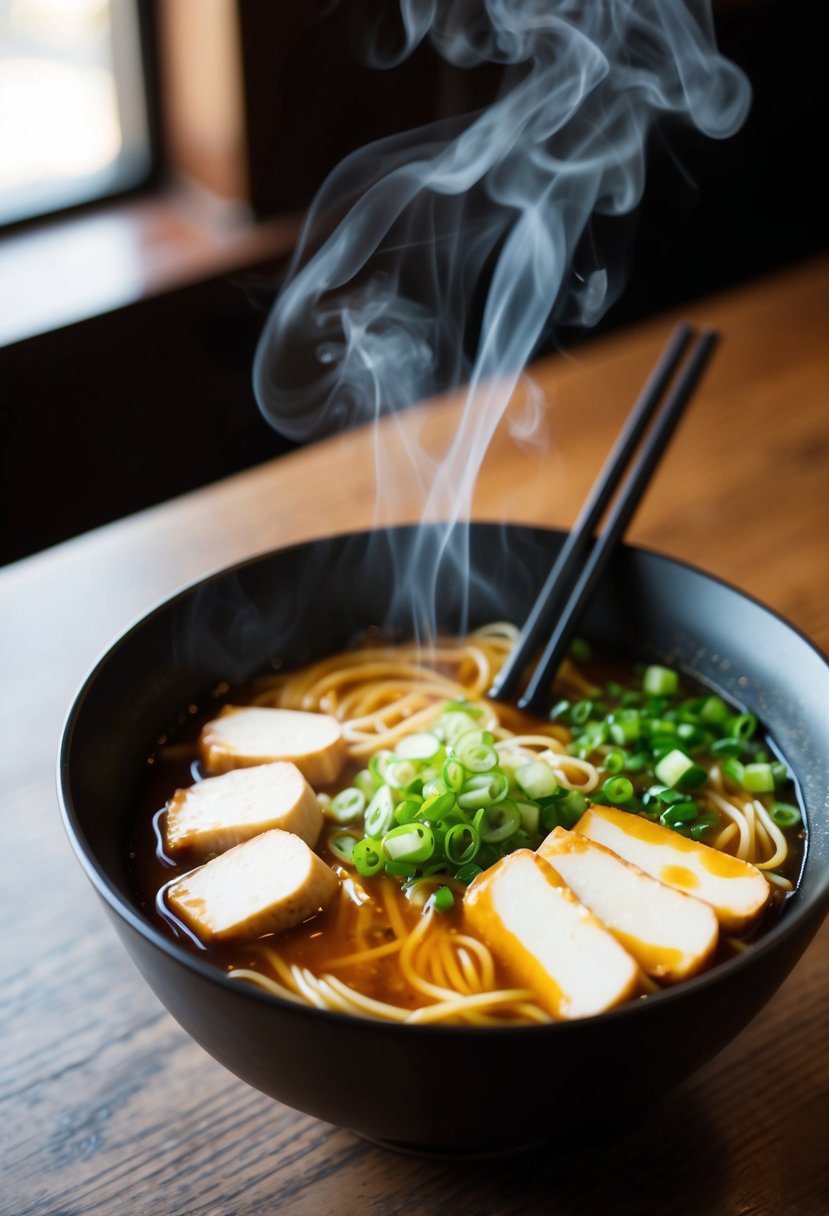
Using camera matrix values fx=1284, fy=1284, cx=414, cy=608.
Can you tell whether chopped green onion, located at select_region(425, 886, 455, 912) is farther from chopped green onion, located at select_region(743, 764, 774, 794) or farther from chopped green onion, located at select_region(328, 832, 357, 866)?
chopped green onion, located at select_region(743, 764, 774, 794)

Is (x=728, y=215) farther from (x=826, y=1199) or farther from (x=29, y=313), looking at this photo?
(x=826, y=1199)

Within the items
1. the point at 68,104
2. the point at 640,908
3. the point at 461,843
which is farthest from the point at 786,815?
the point at 68,104

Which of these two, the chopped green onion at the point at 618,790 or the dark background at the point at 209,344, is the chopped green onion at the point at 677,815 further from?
the dark background at the point at 209,344

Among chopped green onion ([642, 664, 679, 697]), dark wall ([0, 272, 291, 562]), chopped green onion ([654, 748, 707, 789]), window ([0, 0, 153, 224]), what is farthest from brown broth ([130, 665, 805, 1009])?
window ([0, 0, 153, 224])

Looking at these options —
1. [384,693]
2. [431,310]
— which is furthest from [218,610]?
[431,310]

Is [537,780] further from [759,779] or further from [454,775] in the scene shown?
[759,779]

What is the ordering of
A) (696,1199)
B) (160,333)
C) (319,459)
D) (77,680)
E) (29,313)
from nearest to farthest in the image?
(696,1199)
(77,680)
(319,459)
(29,313)
(160,333)
